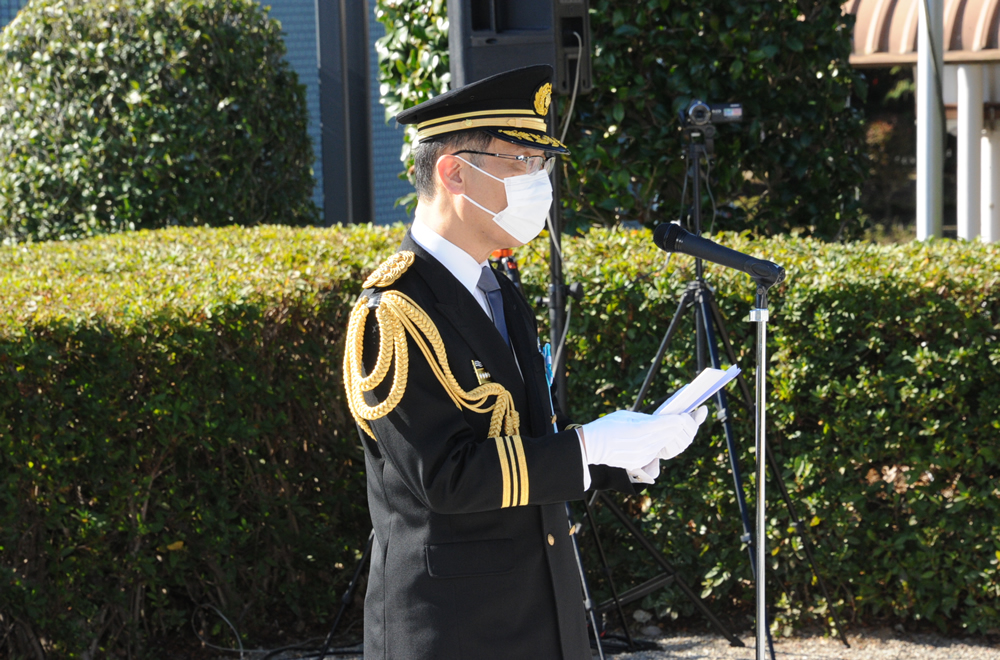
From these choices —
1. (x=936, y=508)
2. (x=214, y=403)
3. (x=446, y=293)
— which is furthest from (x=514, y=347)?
(x=936, y=508)

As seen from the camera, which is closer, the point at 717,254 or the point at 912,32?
the point at 717,254

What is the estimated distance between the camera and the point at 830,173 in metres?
5.64

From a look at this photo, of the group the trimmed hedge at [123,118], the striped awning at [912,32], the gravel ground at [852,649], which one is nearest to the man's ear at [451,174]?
the gravel ground at [852,649]

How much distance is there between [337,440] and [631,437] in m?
2.23

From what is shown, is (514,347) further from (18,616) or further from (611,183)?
(611,183)

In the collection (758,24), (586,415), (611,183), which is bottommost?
(586,415)

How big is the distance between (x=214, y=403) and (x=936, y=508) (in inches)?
101

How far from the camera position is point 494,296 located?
2.09 metres

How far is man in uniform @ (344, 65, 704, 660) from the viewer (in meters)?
1.74

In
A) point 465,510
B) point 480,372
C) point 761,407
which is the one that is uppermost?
point 480,372

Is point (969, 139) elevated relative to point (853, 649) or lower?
elevated

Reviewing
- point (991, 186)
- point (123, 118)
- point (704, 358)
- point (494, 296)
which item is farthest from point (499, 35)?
point (991, 186)

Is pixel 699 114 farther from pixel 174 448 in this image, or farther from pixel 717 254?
pixel 174 448

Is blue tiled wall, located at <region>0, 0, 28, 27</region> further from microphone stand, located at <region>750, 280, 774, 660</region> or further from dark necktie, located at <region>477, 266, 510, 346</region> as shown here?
microphone stand, located at <region>750, 280, 774, 660</region>
